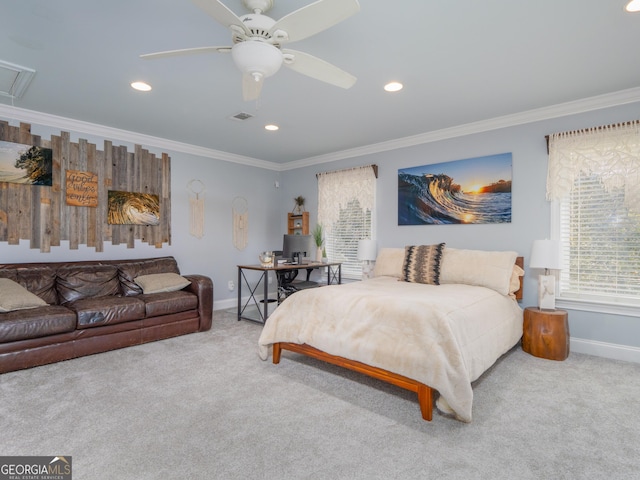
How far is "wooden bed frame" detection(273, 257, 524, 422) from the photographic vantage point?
2.17m

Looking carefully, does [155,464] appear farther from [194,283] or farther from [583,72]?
[583,72]

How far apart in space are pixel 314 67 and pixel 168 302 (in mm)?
2969

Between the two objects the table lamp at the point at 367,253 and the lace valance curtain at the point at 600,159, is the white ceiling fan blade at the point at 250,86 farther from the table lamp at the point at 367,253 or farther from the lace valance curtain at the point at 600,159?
the lace valance curtain at the point at 600,159

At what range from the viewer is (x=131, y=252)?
4.54 m

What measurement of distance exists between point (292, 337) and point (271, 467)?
1255 mm

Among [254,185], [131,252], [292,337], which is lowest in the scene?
[292,337]

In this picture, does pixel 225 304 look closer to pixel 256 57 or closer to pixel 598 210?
pixel 256 57

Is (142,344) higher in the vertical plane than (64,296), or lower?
lower

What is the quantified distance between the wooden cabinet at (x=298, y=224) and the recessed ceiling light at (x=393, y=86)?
295 cm

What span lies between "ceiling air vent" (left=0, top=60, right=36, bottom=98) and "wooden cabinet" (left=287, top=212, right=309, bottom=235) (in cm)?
375

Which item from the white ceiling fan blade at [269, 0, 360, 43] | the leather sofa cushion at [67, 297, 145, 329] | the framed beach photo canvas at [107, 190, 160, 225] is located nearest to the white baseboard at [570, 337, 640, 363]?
the white ceiling fan blade at [269, 0, 360, 43]

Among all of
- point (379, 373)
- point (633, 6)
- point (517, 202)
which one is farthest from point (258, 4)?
point (517, 202)

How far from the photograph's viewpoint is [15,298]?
3.07 metres

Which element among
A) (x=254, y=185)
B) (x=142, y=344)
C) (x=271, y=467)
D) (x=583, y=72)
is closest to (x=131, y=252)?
(x=142, y=344)
